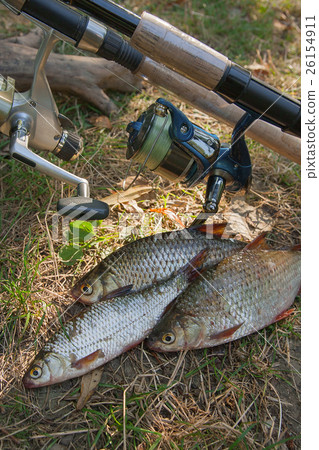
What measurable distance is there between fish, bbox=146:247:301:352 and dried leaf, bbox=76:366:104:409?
0.30 meters

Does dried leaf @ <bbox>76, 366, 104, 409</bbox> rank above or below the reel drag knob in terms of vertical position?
below

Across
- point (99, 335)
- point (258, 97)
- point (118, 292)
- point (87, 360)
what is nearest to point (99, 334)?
point (99, 335)

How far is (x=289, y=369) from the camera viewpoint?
2.38m

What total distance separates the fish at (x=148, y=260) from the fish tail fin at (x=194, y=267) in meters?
0.03

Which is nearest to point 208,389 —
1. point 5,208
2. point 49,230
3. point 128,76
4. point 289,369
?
point 289,369

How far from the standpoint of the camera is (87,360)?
2125 millimetres

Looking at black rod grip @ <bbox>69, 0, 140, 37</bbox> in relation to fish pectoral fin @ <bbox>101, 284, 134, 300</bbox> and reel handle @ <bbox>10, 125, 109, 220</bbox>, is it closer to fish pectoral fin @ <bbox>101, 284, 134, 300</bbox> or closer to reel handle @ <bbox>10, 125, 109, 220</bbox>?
reel handle @ <bbox>10, 125, 109, 220</bbox>

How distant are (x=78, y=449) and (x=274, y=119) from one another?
1.84m

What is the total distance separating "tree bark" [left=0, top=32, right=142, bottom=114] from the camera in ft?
10.4

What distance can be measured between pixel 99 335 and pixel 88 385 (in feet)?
0.82

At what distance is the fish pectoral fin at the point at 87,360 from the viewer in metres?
2.11

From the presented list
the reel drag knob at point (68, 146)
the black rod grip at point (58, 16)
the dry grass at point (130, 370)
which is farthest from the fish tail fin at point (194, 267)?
the black rod grip at point (58, 16)

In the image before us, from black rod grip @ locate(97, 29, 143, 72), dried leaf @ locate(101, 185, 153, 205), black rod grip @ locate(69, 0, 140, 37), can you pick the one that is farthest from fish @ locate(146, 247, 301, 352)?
black rod grip @ locate(69, 0, 140, 37)
